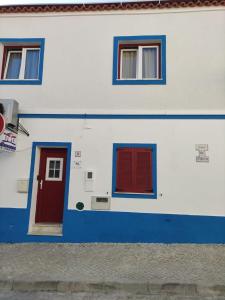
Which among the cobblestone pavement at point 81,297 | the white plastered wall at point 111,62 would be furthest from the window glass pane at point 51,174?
the cobblestone pavement at point 81,297

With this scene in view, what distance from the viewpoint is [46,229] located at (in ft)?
21.2

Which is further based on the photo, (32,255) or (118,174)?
(118,174)

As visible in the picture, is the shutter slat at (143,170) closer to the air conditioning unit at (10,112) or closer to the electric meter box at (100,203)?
the electric meter box at (100,203)

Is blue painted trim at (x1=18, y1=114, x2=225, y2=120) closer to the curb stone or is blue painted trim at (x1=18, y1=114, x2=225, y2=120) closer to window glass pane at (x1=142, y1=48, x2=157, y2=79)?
window glass pane at (x1=142, y1=48, x2=157, y2=79)

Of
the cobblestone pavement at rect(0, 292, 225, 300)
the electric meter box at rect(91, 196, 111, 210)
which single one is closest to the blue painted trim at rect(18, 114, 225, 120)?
the electric meter box at rect(91, 196, 111, 210)

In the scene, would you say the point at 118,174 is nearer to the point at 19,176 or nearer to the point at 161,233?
the point at 161,233

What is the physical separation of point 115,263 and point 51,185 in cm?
271

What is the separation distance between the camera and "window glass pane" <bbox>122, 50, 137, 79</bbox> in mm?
6984

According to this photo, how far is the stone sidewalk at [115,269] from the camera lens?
4195 mm

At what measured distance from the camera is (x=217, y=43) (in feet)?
21.6

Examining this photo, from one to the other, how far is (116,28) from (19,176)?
15.6 feet

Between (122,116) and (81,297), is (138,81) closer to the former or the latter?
(122,116)

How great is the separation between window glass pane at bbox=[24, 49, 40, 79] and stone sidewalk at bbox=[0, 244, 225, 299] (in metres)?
4.53

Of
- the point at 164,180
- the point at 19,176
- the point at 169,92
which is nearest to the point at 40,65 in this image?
the point at 19,176
